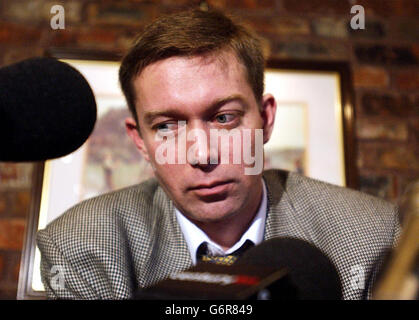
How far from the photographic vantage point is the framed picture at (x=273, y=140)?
137 centimetres

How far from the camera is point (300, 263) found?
0.65m

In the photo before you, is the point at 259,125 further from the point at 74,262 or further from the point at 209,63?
the point at 74,262

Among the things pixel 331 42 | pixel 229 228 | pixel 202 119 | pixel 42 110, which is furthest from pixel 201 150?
pixel 331 42

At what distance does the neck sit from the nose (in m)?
0.19

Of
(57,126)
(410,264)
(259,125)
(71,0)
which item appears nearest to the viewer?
(410,264)

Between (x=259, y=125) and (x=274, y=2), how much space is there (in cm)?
77

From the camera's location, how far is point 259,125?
1009mm

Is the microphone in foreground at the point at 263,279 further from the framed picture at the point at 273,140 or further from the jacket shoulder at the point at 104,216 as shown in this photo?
the framed picture at the point at 273,140

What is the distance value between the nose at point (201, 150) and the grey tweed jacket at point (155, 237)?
0.21 metres

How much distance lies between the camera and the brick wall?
1484mm

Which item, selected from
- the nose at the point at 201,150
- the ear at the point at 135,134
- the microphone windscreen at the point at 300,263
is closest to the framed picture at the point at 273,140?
the ear at the point at 135,134

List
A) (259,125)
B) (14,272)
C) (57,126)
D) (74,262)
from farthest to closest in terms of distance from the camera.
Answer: (14,272) < (259,125) < (74,262) < (57,126)

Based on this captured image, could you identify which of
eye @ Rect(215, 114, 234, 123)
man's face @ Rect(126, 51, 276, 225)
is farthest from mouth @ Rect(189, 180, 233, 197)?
eye @ Rect(215, 114, 234, 123)
